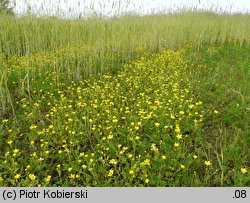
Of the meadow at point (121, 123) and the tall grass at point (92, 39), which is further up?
the tall grass at point (92, 39)

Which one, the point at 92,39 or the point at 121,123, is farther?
the point at 92,39

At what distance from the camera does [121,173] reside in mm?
2322

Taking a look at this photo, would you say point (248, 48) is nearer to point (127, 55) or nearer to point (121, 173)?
point (127, 55)

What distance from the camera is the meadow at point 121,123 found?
7.77 feet

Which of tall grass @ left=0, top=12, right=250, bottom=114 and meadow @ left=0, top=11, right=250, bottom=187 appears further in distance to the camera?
tall grass @ left=0, top=12, right=250, bottom=114

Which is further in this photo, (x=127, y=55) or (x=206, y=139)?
(x=127, y=55)

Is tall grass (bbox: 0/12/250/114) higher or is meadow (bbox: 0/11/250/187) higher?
tall grass (bbox: 0/12/250/114)

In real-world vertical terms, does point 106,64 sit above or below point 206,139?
above

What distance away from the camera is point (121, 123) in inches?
131

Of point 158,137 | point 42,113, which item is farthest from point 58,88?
point 158,137

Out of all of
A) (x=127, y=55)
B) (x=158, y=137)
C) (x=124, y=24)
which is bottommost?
(x=158, y=137)

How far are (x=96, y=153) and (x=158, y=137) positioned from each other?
0.76m

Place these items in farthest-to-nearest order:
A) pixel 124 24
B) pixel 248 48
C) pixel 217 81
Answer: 1. pixel 248 48
2. pixel 124 24
3. pixel 217 81

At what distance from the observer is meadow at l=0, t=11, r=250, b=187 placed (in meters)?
2.37
